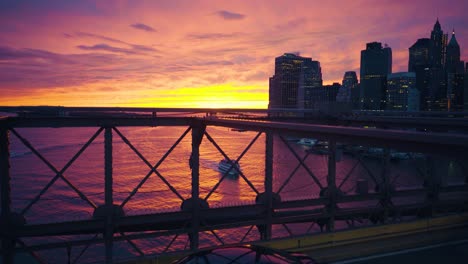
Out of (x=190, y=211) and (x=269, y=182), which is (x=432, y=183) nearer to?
(x=269, y=182)

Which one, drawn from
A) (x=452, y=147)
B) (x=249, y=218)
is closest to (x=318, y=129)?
(x=452, y=147)

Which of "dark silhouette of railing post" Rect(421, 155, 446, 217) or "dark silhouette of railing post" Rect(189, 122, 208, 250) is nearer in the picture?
"dark silhouette of railing post" Rect(189, 122, 208, 250)

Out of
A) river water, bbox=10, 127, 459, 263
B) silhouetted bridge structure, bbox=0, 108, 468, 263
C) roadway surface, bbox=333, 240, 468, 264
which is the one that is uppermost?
silhouetted bridge structure, bbox=0, 108, 468, 263

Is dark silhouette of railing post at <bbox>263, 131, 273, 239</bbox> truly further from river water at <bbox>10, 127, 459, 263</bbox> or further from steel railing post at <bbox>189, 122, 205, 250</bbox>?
river water at <bbox>10, 127, 459, 263</bbox>

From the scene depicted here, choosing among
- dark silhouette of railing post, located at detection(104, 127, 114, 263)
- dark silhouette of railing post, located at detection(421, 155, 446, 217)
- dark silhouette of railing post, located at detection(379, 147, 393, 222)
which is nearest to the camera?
dark silhouette of railing post, located at detection(104, 127, 114, 263)

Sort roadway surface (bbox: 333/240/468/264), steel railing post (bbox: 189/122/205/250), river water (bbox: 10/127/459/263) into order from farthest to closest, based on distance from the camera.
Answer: river water (bbox: 10/127/459/263), steel railing post (bbox: 189/122/205/250), roadway surface (bbox: 333/240/468/264)

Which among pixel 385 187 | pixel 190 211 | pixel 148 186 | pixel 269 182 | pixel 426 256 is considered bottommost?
pixel 148 186

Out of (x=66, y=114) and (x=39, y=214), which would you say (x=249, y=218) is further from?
(x=39, y=214)

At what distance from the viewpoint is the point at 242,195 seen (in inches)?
1766

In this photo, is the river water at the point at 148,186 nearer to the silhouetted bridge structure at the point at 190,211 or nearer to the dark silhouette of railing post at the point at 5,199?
the silhouetted bridge structure at the point at 190,211

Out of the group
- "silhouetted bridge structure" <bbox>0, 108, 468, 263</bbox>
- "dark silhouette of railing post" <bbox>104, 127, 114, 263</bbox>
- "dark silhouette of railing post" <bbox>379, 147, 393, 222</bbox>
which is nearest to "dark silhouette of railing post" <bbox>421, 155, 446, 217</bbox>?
"silhouetted bridge structure" <bbox>0, 108, 468, 263</bbox>

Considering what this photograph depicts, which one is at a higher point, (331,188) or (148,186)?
(331,188)

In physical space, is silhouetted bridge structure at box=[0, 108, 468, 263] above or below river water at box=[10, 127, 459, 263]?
above

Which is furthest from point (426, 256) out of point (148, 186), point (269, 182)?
point (148, 186)
